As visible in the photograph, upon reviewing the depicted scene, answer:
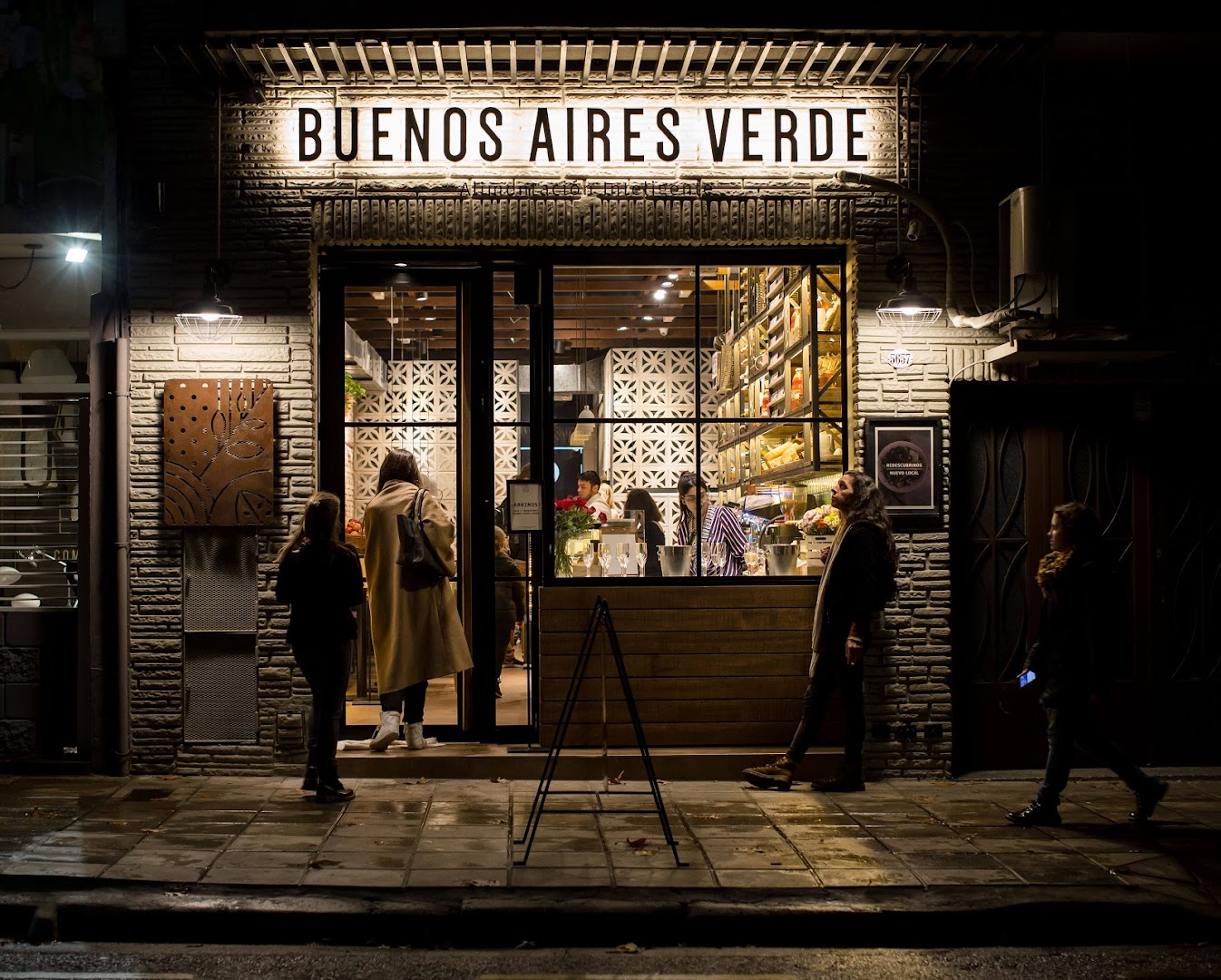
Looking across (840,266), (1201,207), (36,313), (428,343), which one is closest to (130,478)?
A: (36,313)

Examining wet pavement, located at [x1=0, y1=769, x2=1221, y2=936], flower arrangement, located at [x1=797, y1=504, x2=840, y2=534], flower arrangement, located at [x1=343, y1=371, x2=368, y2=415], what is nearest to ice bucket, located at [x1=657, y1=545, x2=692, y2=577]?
flower arrangement, located at [x1=797, y1=504, x2=840, y2=534]

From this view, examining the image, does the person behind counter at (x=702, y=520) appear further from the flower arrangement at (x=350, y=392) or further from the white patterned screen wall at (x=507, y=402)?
the flower arrangement at (x=350, y=392)

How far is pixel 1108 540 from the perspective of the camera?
916 centimetres

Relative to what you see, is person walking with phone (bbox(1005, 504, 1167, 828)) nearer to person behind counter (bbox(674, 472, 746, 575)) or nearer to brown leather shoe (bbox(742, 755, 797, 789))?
brown leather shoe (bbox(742, 755, 797, 789))

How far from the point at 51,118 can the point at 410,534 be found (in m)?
4.27

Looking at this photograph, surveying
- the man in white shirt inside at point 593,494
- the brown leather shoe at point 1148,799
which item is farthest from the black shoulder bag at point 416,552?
the brown leather shoe at point 1148,799

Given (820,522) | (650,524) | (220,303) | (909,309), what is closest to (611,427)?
(650,524)

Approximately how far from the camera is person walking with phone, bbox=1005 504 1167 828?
7.30 m

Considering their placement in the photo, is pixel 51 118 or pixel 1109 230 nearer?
pixel 1109 230

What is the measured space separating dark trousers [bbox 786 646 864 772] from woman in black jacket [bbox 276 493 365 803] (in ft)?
10.3

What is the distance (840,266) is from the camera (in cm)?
933

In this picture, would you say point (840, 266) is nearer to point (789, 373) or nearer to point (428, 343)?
point (789, 373)

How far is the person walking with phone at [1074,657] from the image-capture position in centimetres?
730

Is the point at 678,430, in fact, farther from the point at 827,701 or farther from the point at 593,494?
the point at 827,701
